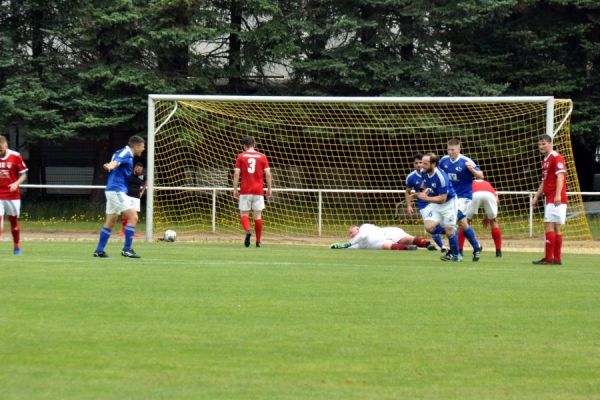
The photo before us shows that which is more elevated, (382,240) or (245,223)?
(245,223)

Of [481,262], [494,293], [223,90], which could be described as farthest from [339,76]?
[494,293]

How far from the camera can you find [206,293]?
11.3m

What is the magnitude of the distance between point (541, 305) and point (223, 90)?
22.4 m

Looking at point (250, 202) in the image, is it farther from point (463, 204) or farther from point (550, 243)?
point (550, 243)

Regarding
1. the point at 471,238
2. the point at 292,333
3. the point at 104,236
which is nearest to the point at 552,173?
the point at 471,238

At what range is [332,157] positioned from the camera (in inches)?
1172

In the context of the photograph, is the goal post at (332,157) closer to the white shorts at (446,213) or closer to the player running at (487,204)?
the player running at (487,204)

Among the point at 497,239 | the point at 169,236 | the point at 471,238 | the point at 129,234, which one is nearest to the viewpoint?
the point at 129,234

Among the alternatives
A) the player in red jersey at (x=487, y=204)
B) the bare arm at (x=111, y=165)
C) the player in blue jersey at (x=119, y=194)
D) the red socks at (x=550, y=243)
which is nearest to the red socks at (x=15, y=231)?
the player in blue jersey at (x=119, y=194)

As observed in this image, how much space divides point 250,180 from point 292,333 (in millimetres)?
12763

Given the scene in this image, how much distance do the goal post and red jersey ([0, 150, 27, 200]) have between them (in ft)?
24.5

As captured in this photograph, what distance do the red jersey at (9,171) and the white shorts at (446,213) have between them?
6590mm

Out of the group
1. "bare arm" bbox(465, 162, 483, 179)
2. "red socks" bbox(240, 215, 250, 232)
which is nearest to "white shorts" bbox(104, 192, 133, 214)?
"red socks" bbox(240, 215, 250, 232)

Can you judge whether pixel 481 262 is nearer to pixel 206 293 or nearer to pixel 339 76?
pixel 206 293
